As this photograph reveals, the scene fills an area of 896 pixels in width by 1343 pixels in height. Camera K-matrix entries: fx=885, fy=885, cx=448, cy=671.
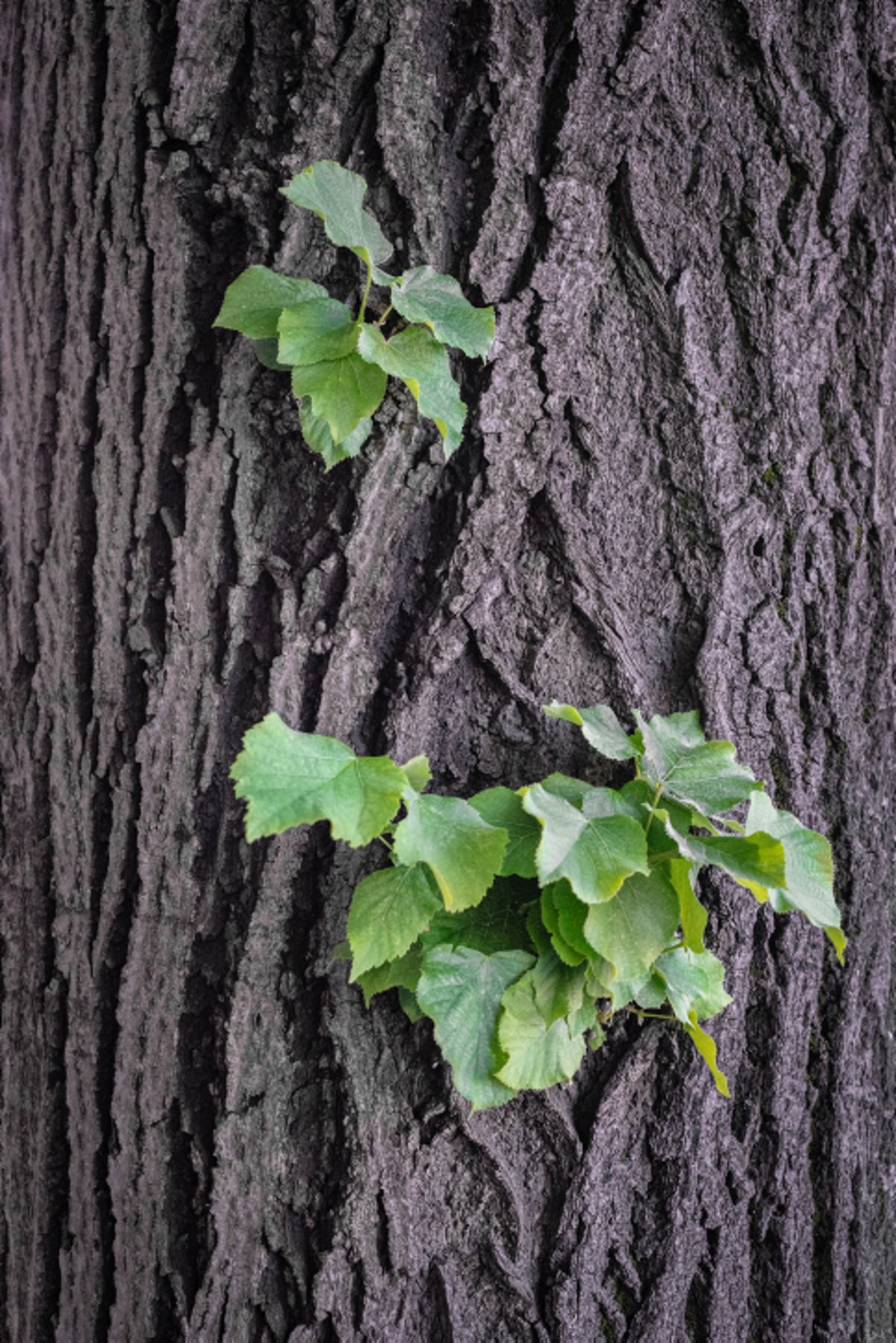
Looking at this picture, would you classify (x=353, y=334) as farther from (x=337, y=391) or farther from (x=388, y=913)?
(x=388, y=913)

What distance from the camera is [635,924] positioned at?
37.4 inches

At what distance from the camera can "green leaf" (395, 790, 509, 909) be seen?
2.94ft

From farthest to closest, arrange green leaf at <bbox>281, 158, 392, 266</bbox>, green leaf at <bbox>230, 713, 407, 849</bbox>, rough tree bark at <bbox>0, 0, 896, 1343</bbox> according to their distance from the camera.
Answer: rough tree bark at <bbox>0, 0, 896, 1343</bbox>
green leaf at <bbox>281, 158, 392, 266</bbox>
green leaf at <bbox>230, 713, 407, 849</bbox>

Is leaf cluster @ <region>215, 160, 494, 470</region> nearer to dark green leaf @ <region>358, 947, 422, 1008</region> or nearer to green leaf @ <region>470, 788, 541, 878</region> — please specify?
green leaf @ <region>470, 788, 541, 878</region>

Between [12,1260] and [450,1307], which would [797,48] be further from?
[12,1260]

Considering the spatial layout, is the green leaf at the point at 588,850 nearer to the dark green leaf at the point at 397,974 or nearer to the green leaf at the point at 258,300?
the dark green leaf at the point at 397,974

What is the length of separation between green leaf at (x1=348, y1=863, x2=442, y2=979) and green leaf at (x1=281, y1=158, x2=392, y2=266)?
2.18ft

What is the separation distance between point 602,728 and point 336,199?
0.67m

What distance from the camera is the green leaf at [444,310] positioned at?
101 centimetres

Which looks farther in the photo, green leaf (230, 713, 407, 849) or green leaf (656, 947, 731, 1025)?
green leaf (656, 947, 731, 1025)

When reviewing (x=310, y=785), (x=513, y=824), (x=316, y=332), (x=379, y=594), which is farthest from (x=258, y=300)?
(x=513, y=824)

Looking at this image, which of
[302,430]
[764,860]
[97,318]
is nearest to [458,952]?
[764,860]

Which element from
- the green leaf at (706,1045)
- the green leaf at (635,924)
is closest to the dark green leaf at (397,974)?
the green leaf at (635,924)

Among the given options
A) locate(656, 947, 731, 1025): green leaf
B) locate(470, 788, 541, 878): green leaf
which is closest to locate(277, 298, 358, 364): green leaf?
locate(470, 788, 541, 878): green leaf
